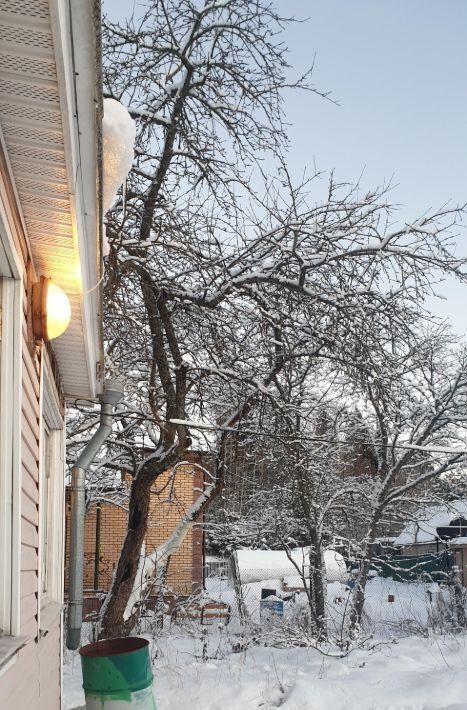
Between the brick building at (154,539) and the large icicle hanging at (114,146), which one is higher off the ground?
the large icicle hanging at (114,146)

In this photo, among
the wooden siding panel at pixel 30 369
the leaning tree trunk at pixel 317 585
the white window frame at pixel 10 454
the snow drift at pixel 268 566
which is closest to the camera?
the white window frame at pixel 10 454

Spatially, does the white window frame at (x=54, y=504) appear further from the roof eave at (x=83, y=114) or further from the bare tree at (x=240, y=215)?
the roof eave at (x=83, y=114)

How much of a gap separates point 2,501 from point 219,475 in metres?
7.06

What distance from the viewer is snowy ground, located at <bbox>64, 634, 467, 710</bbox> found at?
610cm

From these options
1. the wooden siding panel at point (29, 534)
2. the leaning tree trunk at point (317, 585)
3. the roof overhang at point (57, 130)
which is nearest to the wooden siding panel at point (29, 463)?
the wooden siding panel at point (29, 534)

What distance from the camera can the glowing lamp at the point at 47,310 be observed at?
2797 millimetres

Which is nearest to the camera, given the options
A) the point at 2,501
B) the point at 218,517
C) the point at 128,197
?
the point at 2,501

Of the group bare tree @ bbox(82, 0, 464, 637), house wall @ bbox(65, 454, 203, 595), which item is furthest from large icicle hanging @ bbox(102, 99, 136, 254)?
house wall @ bbox(65, 454, 203, 595)

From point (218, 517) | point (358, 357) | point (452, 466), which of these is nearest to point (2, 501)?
point (358, 357)

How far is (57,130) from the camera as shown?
185cm

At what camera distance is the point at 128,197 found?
6.55 metres

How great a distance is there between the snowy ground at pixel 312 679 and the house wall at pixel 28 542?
10.8 ft

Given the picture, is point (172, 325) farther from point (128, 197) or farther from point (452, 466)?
point (452, 466)

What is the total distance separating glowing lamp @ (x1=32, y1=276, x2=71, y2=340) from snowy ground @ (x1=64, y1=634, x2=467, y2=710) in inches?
182
